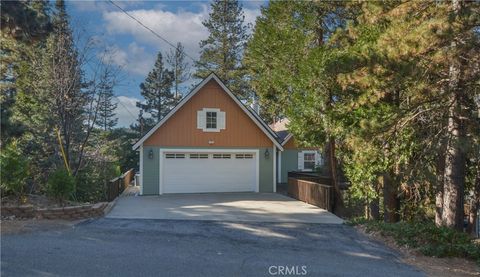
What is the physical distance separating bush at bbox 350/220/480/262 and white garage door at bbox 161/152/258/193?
9044 millimetres

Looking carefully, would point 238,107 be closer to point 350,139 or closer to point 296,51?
point 296,51

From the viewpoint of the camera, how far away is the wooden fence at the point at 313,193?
1359cm

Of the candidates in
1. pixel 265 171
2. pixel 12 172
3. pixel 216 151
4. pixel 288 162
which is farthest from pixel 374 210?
pixel 12 172

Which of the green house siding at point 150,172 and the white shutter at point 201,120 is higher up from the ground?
the white shutter at point 201,120

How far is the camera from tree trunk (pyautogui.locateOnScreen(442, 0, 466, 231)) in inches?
368

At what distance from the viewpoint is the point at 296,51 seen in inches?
646

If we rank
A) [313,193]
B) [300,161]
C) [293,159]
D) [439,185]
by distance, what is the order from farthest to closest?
[300,161] → [293,159] → [313,193] → [439,185]

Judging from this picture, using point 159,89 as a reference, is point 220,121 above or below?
below

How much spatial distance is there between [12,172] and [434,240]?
1026 cm

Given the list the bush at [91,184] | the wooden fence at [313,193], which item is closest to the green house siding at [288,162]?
the wooden fence at [313,193]

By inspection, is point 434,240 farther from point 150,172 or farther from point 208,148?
point 150,172

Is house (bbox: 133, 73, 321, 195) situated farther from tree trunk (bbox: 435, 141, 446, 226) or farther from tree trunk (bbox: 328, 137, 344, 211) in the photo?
tree trunk (bbox: 435, 141, 446, 226)

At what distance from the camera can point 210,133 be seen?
711 inches

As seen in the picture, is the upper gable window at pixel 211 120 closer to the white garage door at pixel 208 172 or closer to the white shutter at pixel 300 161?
the white garage door at pixel 208 172
